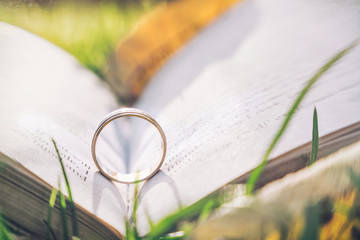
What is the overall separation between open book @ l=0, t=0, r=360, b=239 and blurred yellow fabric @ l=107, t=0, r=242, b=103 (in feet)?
0.14

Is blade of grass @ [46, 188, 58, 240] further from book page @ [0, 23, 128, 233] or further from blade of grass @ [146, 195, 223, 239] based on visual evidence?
blade of grass @ [146, 195, 223, 239]

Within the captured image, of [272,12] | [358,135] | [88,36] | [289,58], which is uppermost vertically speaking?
[88,36]

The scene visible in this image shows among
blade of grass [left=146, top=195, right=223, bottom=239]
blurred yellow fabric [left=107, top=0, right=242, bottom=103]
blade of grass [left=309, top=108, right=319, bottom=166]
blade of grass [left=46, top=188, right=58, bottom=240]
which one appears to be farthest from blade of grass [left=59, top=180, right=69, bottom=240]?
blurred yellow fabric [left=107, top=0, right=242, bottom=103]

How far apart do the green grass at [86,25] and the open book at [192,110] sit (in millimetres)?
165

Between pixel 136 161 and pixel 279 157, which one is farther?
pixel 136 161

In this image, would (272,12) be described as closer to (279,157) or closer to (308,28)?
(308,28)

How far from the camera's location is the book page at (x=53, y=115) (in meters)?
0.51

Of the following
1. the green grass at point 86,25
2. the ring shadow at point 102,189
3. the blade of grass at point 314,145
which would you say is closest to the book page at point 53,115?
the ring shadow at point 102,189

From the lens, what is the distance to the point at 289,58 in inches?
28.0

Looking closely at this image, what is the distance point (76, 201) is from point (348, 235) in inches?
13.7

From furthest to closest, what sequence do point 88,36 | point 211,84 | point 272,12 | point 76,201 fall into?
1. point 88,36
2. point 272,12
3. point 211,84
4. point 76,201

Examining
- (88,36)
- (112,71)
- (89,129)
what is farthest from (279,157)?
(88,36)

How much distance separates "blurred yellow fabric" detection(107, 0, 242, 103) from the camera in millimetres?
959

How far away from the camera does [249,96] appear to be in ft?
2.12
